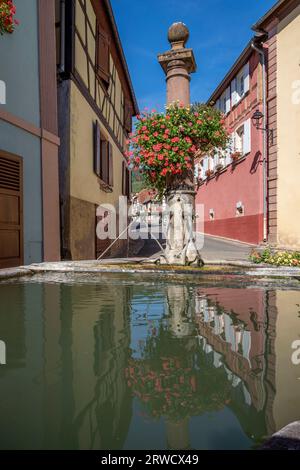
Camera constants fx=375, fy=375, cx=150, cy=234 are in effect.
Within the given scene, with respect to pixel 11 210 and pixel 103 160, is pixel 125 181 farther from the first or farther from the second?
pixel 11 210

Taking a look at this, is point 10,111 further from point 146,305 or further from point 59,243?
point 146,305

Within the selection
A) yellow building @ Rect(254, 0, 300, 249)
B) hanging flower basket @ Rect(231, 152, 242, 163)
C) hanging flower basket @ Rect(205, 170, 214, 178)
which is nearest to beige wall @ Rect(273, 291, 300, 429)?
yellow building @ Rect(254, 0, 300, 249)

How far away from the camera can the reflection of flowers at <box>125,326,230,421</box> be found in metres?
1.55

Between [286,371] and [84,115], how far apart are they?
8.70 meters

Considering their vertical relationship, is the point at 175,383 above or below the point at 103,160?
below

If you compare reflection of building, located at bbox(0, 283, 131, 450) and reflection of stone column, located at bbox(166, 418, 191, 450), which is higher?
reflection of building, located at bbox(0, 283, 131, 450)

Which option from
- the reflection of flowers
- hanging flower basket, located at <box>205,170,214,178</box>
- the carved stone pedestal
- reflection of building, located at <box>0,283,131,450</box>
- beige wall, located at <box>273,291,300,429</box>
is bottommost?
beige wall, located at <box>273,291,300,429</box>

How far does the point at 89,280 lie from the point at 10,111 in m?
3.60

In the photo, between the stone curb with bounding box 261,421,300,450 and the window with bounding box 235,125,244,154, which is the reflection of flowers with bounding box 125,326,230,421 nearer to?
the stone curb with bounding box 261,421,300,450

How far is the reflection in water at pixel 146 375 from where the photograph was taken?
1356mm

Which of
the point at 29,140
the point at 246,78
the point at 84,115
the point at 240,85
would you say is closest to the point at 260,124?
the point at 246,78

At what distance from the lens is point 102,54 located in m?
10.8

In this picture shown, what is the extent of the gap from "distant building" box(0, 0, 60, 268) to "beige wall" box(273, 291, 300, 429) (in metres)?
5.17
